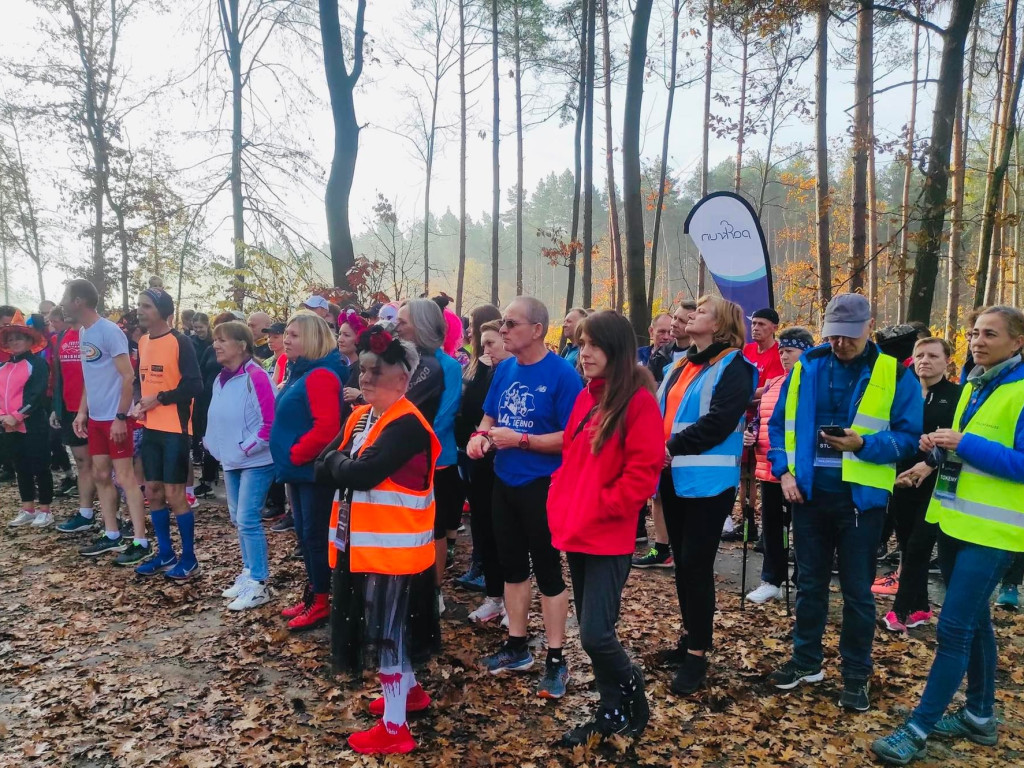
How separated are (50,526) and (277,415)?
4.90m

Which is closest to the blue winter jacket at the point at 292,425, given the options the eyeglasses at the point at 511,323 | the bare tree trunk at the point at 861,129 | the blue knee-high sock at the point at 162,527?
the eyeglasses at the point at 511,323

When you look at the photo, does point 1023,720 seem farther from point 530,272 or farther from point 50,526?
point 530,272

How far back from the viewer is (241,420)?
4.86m

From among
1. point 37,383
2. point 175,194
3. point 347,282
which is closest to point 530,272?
point 175,194

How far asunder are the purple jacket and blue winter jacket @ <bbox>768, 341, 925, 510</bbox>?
3817 mm

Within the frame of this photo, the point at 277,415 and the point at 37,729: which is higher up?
the point at 277,415

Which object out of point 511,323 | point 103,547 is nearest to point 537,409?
point 511,323

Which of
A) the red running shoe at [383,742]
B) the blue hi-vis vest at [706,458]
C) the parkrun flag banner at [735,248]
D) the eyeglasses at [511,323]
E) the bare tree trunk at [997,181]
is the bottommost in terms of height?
the red running shoe at [383,742]

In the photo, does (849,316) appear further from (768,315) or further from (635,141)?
(635,141)

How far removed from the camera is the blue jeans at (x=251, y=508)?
4820mm

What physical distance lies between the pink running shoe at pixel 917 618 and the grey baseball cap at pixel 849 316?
8.24 feet

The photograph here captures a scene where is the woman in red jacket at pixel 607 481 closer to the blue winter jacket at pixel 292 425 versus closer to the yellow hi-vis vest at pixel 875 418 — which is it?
the yellow hi-vis vest at pixel 875 418

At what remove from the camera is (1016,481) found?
2.82 metres

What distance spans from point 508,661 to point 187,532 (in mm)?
3349
